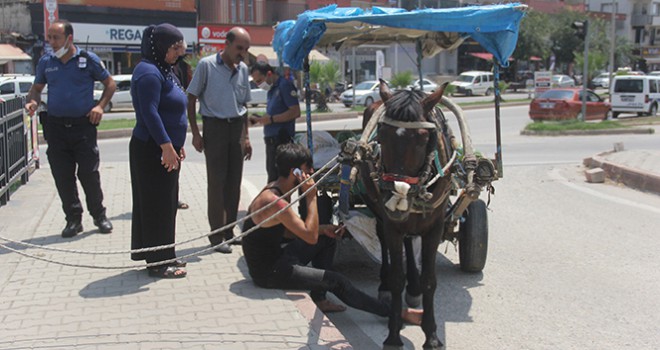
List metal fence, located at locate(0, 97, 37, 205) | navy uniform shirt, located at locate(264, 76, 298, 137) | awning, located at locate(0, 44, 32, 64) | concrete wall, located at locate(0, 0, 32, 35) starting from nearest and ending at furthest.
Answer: navy uniform shirt, located at locate(264, 76, 298, 137)
metal fence, located at locate(0, 97, 37, 205)
awning, located at locate(0, 44, 32, 64)
concrete wall, located at locate(0, 0, 32, 35)

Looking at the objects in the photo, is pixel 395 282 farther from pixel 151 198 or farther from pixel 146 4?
pixel 146 4

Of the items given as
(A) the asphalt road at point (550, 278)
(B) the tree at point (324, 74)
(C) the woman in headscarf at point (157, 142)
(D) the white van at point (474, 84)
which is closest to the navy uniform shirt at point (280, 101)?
(A) the asphalt road at point (550, 278)

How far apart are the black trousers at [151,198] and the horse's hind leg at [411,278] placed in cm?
199

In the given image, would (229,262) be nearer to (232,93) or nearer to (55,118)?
(232,93)

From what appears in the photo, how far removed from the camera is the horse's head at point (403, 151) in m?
3.94

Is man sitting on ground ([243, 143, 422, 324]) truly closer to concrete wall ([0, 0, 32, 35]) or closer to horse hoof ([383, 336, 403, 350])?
horse hoof ([383, 336, 403, 350])

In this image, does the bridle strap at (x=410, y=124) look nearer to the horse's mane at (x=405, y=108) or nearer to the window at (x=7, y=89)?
the horse's mane at (x=405, y=108)

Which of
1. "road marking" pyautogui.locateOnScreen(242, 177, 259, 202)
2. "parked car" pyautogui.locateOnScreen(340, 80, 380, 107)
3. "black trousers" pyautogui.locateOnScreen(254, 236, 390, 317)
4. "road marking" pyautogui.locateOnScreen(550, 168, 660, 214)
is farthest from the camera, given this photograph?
"parked car" pyautogui.locateOnScreen(340, 80, 380, 107)

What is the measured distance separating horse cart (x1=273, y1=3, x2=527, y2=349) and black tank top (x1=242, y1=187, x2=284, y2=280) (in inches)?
24.7

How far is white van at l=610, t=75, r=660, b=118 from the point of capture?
2609cm

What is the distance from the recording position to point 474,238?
6.04 metres

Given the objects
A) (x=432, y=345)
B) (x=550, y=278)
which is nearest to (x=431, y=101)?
(x=432, y=345)

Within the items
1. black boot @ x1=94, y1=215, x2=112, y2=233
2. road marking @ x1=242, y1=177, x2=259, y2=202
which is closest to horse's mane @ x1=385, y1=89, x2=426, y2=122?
black boot @ x1=94, y1=215, x2=112, y2=233

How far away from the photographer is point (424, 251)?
4.70 meters
